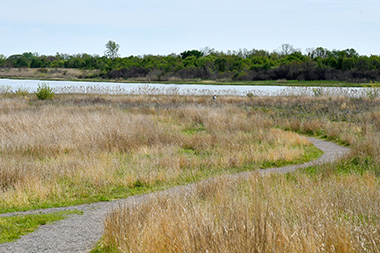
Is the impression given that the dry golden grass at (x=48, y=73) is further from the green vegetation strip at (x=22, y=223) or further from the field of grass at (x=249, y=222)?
the field of grass at (x=249, y=222)

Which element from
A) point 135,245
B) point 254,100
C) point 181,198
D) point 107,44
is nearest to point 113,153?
point 181,198

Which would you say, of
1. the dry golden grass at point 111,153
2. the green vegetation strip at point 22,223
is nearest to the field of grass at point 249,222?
the green vegetation strip at point 22,223

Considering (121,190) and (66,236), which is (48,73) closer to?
(121,190)

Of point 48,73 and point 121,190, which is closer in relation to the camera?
point 121,190

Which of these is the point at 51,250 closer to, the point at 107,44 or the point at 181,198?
the point at 181,198

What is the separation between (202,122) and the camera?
22891mm

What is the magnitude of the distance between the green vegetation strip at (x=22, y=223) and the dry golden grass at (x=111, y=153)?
110 cm

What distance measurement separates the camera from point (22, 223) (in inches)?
293

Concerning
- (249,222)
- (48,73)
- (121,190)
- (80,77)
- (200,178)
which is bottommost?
(121,190)

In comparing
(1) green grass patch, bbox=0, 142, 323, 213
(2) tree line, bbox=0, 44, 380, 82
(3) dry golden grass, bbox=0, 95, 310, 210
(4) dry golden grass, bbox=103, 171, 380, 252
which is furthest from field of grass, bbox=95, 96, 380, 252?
(2) tree line, bbox=0, 44, 380, 82

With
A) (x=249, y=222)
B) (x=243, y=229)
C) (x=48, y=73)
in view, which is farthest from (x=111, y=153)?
(x=48, y=73)

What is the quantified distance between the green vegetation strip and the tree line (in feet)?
232

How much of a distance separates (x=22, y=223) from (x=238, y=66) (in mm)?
92524

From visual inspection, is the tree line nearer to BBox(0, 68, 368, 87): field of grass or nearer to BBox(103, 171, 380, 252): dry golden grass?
BBox(0, 68, 368, 87): field of grass
